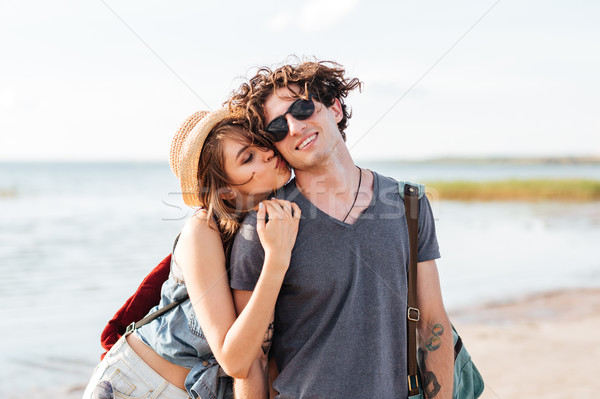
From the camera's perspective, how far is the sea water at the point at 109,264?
706 centimetres

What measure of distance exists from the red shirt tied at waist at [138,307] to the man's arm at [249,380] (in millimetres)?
714

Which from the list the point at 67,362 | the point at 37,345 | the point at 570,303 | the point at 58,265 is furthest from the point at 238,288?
the point at 58,265

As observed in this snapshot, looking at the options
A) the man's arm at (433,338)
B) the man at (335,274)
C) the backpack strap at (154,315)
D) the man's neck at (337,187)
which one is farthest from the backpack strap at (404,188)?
the backpack strap at (154,315)

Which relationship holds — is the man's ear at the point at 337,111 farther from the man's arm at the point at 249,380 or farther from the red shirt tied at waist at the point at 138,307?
the red shirt tied at waist at the point at 138,307

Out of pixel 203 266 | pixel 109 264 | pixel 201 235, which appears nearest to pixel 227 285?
pixel 203 266

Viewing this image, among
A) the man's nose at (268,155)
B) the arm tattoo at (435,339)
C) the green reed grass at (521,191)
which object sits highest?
the green reed grass at (521,191)

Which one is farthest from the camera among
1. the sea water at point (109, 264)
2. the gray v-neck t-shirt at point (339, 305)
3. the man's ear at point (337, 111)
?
the sea water at point (109, 264)

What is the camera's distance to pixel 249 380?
251 cm

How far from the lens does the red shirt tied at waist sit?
9.95ft

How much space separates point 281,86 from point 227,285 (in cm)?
99

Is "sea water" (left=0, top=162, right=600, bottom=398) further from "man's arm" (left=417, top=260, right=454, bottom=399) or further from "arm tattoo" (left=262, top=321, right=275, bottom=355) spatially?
"man's arm" (left=417, top=260, right=454, bottom=399)

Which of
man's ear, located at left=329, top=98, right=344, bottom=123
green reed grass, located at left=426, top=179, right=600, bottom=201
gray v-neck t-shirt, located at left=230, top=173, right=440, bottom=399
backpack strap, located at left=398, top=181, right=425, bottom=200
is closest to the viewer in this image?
gray v-neck t-shirt, located at left=230, top=173, right=440, bottom=399

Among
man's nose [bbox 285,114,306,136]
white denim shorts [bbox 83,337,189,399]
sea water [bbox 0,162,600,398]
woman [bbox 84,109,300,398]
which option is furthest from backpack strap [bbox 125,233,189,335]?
sea water [bbox 0,162,600,398]

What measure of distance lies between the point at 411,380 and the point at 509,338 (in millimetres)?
5486
